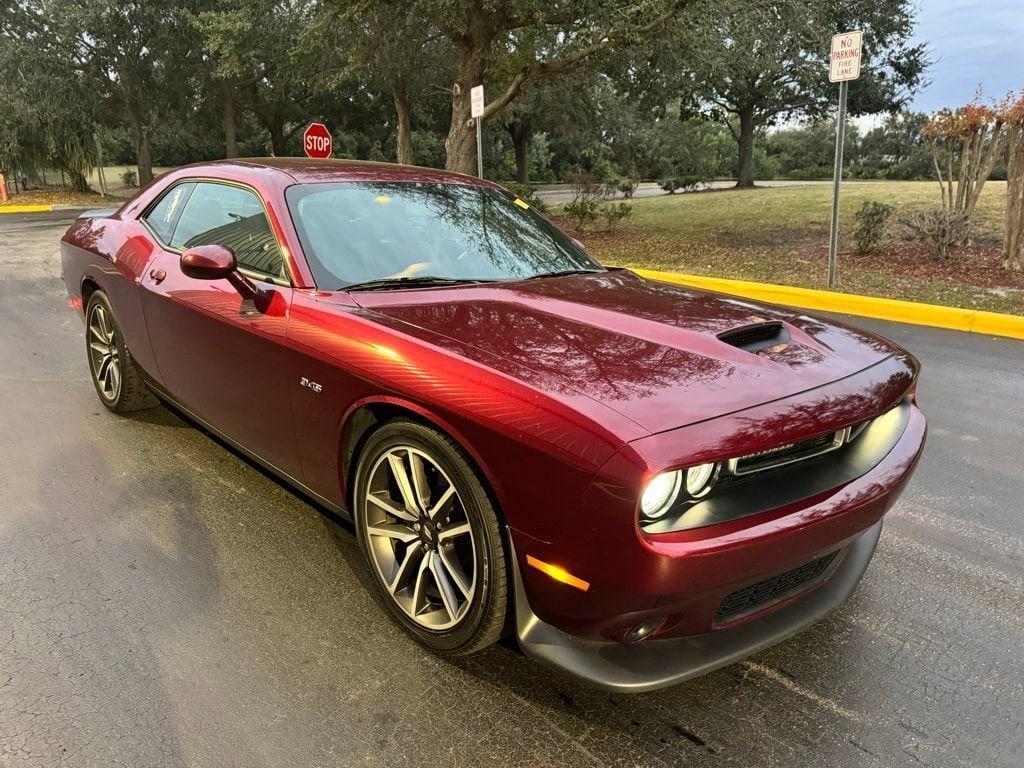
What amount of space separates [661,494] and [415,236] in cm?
177

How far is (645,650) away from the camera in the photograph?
6.47ft

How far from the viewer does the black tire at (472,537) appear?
→ 81.6 inches

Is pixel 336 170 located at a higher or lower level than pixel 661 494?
higher

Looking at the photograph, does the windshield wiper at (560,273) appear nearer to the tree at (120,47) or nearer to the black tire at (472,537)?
the black tire at (472,537)

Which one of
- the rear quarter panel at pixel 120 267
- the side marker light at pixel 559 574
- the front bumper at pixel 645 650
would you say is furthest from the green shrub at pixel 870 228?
the side marker light at pixel 559 574

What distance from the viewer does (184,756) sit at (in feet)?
6.51

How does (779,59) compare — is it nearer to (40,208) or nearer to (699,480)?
(699,480)

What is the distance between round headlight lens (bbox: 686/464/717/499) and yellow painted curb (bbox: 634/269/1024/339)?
585 cm

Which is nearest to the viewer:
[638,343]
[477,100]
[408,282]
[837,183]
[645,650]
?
[645,650]

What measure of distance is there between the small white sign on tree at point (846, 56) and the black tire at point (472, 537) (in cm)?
752

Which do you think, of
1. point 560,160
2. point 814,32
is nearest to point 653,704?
point 814,32

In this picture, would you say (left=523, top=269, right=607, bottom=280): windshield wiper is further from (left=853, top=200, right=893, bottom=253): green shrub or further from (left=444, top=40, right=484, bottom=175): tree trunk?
(left=444, top=40, right=484, bottom=175): tree trunk

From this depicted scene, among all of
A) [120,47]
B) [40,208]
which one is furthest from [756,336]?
[120,47]

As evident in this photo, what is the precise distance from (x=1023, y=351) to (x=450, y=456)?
6.04m
